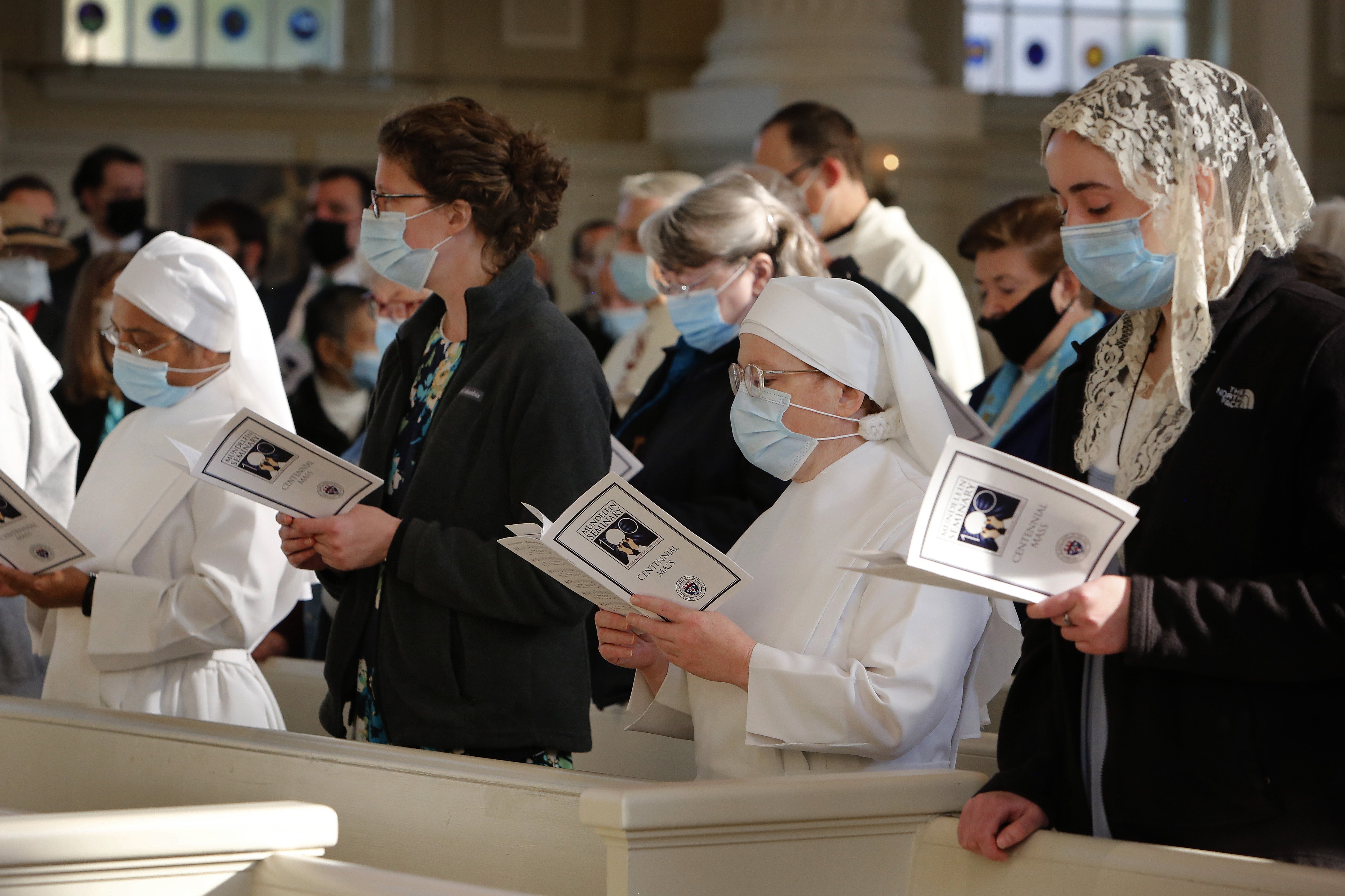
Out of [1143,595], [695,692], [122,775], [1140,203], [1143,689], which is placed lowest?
[122,775]

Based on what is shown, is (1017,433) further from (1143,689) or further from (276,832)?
(276,832)

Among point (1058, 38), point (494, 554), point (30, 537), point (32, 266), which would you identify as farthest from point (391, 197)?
point (1058, 38)

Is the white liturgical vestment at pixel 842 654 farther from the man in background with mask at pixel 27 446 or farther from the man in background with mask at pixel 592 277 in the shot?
the man in background with mask at pixel 592 277

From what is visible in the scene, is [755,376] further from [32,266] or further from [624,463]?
[32,266]

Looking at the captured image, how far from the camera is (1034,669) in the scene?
8.66 ft

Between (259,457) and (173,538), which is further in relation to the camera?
(173,538)

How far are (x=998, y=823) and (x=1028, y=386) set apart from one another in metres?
2.43

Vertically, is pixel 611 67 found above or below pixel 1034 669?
above

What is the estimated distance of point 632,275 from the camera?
250 inches

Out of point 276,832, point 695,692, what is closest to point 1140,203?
point 695,692

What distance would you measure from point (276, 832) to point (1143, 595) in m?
1.18

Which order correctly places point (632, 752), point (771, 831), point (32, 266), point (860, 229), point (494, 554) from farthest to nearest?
1. point (32, 266)
2. point (860, 229)
3. point (632, 752)
4. point (494, 554)
5. point (771, 831)

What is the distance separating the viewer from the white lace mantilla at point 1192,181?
2.37 m

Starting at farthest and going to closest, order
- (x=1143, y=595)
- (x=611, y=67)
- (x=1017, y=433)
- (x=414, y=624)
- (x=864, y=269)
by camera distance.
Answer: (x=611, y=67)
(x=864, y=269)
(x=1017, y=433)
(x=414, y=624)
(x=1143, y=595)
